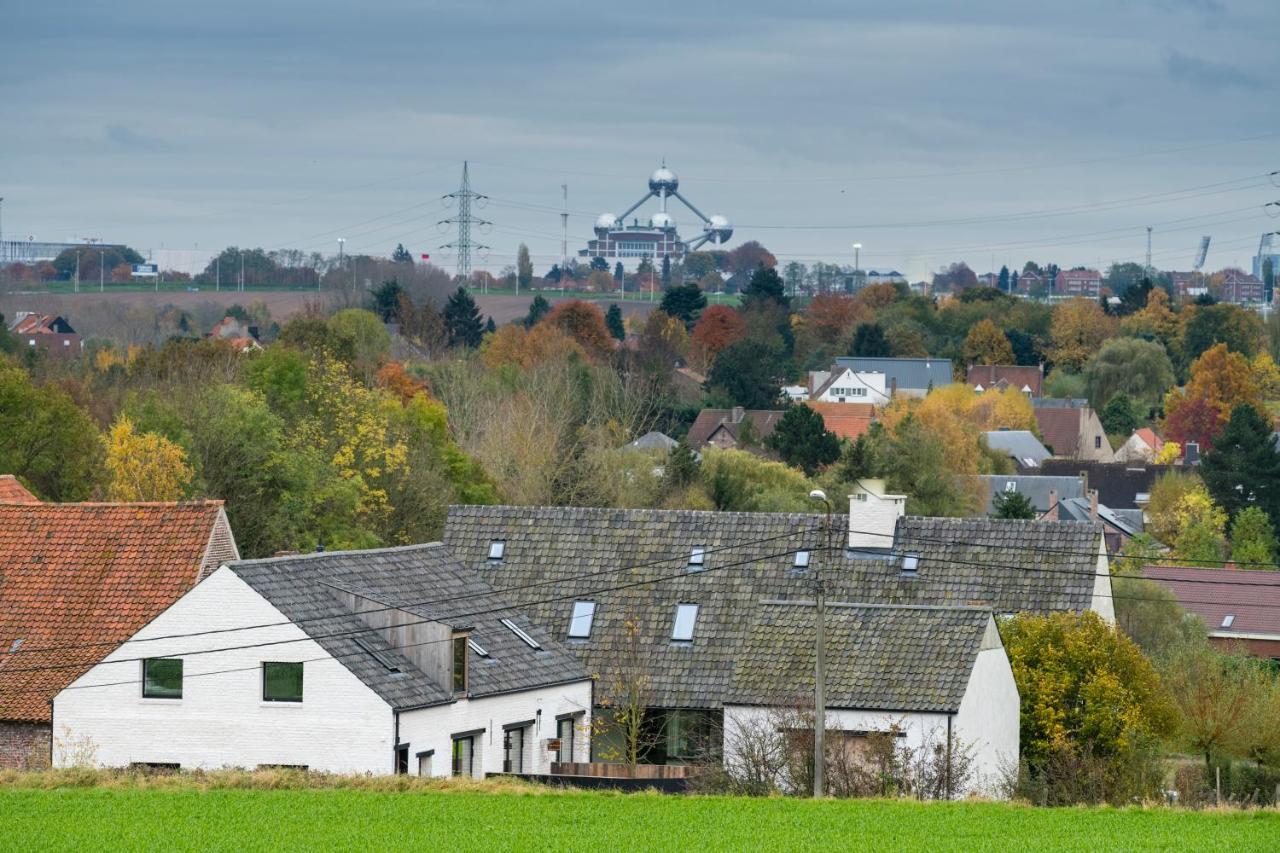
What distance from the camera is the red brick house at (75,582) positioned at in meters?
35.8

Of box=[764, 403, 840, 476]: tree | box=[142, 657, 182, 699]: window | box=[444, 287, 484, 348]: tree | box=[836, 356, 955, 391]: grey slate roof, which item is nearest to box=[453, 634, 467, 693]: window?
box=[142, 657, 182, 699]: window

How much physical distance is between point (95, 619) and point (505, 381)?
69.9 meters

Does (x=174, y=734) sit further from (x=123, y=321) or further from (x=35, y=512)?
(x=123, y=321)

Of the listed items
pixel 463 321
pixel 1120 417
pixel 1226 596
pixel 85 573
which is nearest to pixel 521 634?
pixel 85 573

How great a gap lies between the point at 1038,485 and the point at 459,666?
2762 inches

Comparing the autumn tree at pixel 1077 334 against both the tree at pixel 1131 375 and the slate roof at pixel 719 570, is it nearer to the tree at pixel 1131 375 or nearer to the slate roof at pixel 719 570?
the tree at pixel 1131 375

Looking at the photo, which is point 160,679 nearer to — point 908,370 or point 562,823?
point 562,823

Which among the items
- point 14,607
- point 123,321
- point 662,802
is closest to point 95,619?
point 14,607

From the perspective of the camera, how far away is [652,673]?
39.4 metres

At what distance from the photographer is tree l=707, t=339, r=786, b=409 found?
137 metres

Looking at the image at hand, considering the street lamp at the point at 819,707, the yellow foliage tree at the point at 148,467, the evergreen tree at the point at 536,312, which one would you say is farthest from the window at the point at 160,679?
the evergreen tree at the point at 536,312

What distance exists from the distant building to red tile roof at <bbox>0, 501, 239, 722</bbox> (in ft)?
425

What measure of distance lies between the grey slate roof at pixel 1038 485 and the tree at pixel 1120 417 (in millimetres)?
43322

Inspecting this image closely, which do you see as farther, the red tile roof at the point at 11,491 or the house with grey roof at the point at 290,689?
the red tile roof at the point at 11,491
